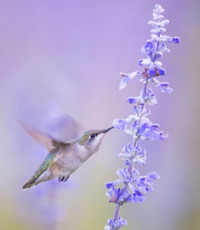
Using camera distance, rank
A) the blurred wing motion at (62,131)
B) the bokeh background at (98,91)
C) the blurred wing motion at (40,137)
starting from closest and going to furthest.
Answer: the blurred wing motion at (40,137) < the blurred wing motion at (62,131) < the bokeh background at (98,91)

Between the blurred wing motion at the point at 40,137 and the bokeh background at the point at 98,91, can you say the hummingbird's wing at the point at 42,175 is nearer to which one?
the blurred wing motion at the point at 40,137

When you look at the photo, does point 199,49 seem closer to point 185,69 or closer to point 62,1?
point 185,69

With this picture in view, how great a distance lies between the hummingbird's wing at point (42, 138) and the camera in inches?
64.5

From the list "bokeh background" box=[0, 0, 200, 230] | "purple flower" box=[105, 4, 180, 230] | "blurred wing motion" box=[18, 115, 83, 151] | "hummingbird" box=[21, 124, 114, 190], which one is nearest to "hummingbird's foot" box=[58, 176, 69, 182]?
"hummingbird" box=[21, 124, 114, 190]

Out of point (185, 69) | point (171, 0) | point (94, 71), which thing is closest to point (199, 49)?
point (185, 69)

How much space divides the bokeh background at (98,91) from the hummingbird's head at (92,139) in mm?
1681

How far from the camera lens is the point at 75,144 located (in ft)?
6.15

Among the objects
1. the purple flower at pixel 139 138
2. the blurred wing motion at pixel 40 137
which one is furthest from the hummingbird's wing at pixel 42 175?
the purple flower at pixel 139 138

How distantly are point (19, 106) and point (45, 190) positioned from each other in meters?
0.59

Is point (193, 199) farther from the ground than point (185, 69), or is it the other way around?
point (185, 69)

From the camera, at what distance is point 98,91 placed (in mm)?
4105

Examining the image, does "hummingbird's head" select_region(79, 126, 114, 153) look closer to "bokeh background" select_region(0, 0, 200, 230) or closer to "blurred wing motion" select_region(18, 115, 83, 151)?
"blurred wing motion" select_region(18, 115, 83, 151)

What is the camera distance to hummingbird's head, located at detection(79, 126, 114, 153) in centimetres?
170

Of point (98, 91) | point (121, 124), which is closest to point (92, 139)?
point (121, 124)
